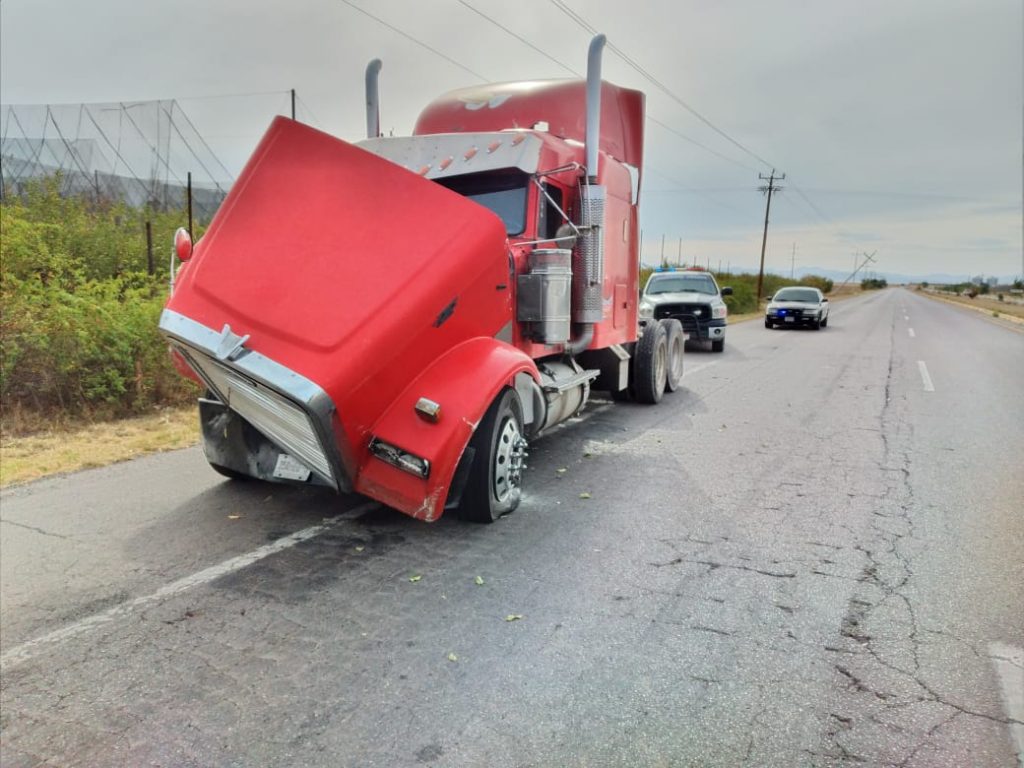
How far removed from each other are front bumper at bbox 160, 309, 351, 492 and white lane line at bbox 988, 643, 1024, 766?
10.4 feet

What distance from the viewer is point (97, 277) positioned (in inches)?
435

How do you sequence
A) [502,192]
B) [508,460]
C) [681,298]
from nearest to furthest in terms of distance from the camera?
[508,460] → [502,192] → [681,298]

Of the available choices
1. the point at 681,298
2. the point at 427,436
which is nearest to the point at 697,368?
the point at 681,298

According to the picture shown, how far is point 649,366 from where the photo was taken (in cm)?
890

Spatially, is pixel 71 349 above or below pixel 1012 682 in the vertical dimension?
above

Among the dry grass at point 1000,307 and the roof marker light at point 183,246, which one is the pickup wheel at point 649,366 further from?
the dry grass at point 1000,307

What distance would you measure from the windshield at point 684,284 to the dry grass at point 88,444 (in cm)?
1177

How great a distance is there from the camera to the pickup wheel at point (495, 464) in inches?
172

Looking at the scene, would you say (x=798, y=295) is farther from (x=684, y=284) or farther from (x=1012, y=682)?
(x=1012, y=682)

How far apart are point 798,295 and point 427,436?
78.1 feet

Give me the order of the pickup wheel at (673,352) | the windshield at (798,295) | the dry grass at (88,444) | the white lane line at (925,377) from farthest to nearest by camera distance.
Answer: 1. the windshield at (798,295)
2. the white lane line at (925,377)
3. the pickup wheel at (673,352)
4. the dry grass at (88,444)

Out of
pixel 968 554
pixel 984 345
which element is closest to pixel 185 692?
pixel 968 554

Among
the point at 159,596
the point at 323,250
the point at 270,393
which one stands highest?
the point at 323,250

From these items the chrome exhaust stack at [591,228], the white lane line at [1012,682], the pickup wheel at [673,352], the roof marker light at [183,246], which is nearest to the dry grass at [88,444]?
the roof marker light at [183,246]
